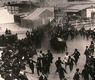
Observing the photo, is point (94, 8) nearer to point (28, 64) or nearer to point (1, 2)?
point (1, 2)

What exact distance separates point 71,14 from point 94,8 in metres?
4.11

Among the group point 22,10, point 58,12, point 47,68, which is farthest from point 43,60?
point 22,10

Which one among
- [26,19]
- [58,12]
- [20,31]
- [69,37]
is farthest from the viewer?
[58,12]

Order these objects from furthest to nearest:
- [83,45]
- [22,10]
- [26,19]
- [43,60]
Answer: [22,10]
[26,19]
[83,45]
[43,60]

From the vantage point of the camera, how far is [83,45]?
31703 mm

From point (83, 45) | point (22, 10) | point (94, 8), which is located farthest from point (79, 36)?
point (22, 10)

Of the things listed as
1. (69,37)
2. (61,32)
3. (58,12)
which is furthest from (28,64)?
(58,12)

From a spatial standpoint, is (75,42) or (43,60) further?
(75,42)

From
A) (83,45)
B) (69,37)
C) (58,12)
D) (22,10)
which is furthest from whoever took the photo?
(22,10)

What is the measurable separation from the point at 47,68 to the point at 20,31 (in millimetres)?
20568

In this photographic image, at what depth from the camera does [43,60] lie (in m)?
21.3

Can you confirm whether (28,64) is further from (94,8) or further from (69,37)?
(94,8)

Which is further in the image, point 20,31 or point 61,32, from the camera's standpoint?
point 20,31

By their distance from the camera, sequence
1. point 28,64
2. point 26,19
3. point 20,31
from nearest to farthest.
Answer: point 28,64, point 20,31, point 26,19
